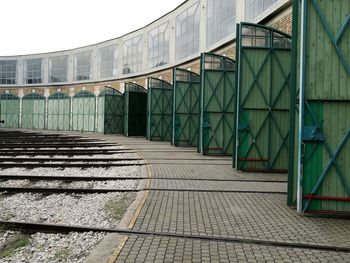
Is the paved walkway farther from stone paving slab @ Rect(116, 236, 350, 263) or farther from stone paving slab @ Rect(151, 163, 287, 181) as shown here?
stone paving slab @ Rect(151, 163, 287, 181)

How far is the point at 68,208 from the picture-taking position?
24.9 feet

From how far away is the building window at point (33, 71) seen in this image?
56.5m

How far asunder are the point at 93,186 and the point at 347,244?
22.8 ft

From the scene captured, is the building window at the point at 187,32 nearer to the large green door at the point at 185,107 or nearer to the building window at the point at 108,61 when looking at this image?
the large green door at the point at 185,107

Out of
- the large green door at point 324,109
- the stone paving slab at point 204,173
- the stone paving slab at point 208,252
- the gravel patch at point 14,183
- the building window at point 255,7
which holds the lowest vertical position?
the gravel patch at point 14,183

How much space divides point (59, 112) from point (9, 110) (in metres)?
11.2

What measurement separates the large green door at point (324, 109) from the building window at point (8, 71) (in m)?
60.6

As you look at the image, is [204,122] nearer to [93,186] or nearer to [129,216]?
[93,186]

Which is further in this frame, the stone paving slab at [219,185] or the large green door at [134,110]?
the large green door at [134,110]

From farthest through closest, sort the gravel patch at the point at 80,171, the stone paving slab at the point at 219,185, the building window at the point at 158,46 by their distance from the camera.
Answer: the building window at the point at 158,46
the gravel patch at the point at 80,171
the stone paving slab at the point at 219,185

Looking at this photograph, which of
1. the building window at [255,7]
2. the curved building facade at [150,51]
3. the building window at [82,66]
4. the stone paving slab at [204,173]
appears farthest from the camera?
the building window at [82,66]

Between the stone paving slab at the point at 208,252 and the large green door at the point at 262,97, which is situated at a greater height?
the large green door at the point at 262,97

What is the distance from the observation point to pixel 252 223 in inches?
241

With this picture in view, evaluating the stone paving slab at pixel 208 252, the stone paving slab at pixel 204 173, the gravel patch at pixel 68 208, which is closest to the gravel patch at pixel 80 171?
the stone paving slab at pixel 204 173
